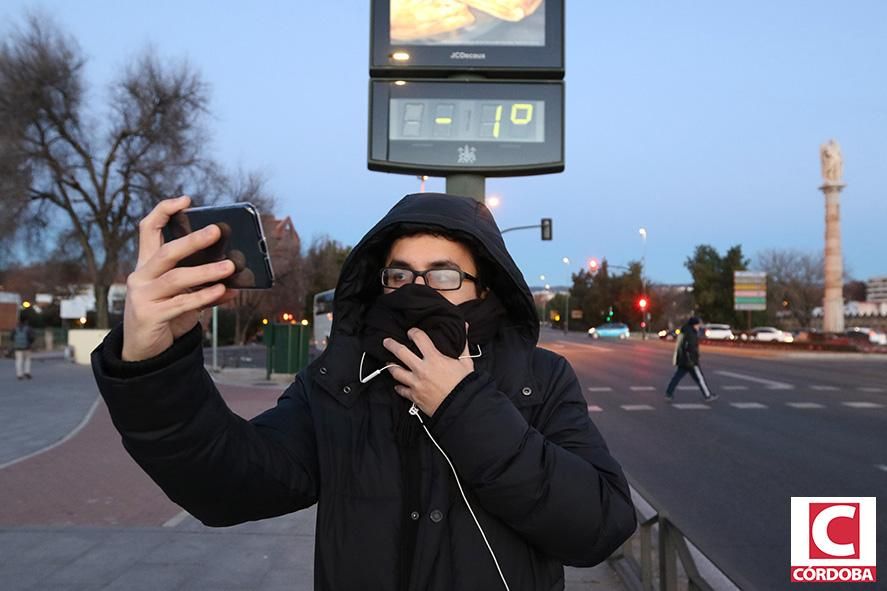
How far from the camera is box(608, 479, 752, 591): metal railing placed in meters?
3.03

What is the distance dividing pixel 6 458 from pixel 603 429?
A: 8147 millimetres

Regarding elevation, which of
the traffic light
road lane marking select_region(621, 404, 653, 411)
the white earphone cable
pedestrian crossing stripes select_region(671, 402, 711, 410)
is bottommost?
road lane marking select_region(621, 404, 653, 411)

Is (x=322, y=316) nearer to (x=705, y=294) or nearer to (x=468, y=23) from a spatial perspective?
(x=468, y=23)

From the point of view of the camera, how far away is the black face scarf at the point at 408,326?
1.60 meters

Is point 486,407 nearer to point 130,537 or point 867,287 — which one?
point 130,537

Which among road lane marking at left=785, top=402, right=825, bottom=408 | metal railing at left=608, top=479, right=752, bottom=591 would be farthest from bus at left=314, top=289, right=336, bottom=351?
metal railing at left=608, top=479, right=752, bottom=591

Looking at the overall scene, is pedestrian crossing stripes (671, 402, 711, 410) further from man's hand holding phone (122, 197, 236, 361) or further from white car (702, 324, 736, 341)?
white car (702, 324, 736, 341)

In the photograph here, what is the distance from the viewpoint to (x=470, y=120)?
4.72 m

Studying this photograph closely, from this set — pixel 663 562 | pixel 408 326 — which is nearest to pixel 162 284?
pixel 408 326

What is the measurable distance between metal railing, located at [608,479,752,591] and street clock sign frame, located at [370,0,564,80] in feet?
9.76

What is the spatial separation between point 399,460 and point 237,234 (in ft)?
2.24

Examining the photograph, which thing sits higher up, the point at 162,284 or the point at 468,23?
the point at 468,23

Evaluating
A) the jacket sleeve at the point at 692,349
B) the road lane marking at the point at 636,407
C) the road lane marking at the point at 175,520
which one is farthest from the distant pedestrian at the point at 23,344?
the jacket sleeve at the point at 692,349

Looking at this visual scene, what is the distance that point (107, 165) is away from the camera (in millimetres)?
25250
